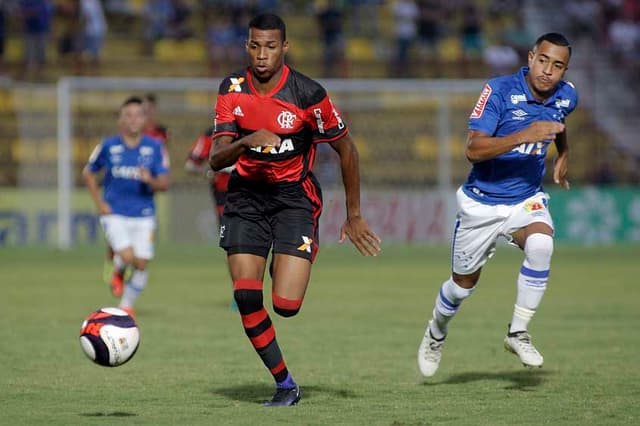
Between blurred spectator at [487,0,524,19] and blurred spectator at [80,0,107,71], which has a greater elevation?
blurred spectator at [487,0,524,19]

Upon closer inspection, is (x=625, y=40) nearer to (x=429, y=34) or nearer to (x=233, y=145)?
(x=429, y=34)

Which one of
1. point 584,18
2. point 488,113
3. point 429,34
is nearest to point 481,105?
point 488,113

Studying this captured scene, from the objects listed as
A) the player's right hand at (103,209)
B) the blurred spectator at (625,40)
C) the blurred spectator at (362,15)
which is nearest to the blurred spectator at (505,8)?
the blurred spectator at (625,40)

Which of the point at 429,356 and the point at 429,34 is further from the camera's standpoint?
the point at 429,34

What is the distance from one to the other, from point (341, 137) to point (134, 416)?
7.52 ft

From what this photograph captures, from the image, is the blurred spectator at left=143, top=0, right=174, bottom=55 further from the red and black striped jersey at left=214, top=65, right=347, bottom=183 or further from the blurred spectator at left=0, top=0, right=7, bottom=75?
the red and black striped jersey at left=214, top=65, right=347, bottom=183

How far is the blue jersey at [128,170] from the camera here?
46.4 feet

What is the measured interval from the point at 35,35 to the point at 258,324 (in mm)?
21457

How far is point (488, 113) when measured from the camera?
29.1 ft

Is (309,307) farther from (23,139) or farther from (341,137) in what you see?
(23,139)

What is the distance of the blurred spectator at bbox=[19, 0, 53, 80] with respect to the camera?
27.8m

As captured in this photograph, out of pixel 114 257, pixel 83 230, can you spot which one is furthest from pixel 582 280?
pixel 83 230

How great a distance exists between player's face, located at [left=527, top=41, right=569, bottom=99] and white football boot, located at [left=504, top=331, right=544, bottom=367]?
5.98 feet

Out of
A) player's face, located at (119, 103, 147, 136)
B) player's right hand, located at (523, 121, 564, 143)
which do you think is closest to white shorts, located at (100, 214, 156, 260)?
Answer: player's face, located at (119, 103, 147, 136)
